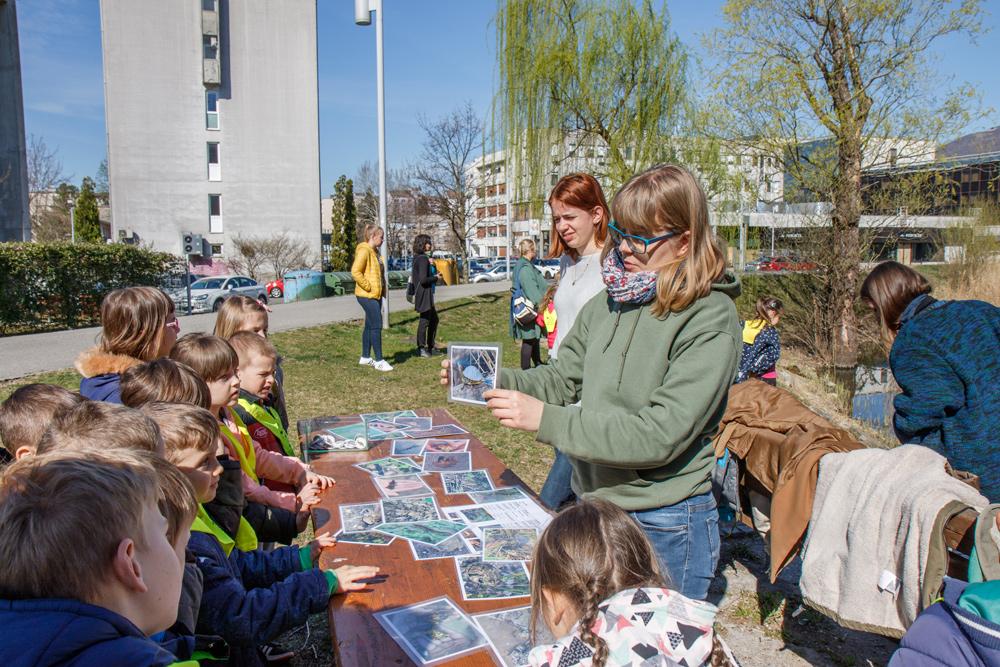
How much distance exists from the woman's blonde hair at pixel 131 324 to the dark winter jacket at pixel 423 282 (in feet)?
23.2

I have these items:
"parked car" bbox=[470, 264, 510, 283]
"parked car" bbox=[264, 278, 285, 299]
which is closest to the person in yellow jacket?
"parked car" bbox=[264, 278, 285, 299]

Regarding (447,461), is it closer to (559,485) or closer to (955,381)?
(559,485)

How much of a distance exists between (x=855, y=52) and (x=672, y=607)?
13862mm

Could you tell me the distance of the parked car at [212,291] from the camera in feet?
69.3

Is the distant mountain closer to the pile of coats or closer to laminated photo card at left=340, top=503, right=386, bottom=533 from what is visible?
the pile of coats

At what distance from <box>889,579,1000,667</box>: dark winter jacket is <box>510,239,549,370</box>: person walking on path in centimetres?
569

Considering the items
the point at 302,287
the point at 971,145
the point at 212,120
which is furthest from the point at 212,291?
the point at 971,145

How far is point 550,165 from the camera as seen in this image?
1400cm

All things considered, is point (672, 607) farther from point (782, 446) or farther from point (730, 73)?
point (730, 73)

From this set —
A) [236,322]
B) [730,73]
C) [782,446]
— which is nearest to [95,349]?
[236,322]

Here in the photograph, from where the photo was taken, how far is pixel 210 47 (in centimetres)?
3231

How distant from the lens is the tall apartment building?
3150 cm

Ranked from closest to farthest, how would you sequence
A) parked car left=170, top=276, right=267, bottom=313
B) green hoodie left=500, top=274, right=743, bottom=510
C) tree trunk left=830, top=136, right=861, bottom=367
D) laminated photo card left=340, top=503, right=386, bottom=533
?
green hoodie left=500, top=274, right=743, bottom=510 → laminated photo card left=340, top=503, right=386, bottom=533 → tree trunk left=830, top=136, right=861, bottom=367 → parked car left=170, top=276, right=267, bottom=313

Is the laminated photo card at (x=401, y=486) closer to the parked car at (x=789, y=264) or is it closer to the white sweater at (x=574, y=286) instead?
the white sweater at (x=574, y=286)
